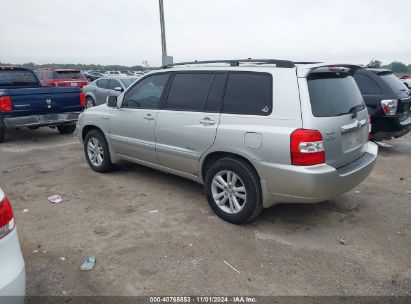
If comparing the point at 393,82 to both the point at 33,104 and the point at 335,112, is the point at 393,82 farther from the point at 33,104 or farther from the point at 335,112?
the point at 33,104

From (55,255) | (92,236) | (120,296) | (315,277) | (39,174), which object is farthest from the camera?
(39,174)

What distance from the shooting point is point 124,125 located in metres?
5.35

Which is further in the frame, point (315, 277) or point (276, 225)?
point (276, 225)

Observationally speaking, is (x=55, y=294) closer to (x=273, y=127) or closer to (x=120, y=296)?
(x=120, y=296)

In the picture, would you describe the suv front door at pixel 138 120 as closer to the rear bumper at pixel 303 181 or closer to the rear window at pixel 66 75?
the rear bumper at pixel 303 181

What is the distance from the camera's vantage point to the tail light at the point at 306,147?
342cm

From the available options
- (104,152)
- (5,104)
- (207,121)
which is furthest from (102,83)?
(207,121)

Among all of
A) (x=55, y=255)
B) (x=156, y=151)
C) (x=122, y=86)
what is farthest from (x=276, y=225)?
(x=122, y=86)

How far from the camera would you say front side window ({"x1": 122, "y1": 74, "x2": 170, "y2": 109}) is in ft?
16.3

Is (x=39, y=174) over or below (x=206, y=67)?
below

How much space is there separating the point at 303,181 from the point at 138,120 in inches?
103

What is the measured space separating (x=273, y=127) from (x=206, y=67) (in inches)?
54.4

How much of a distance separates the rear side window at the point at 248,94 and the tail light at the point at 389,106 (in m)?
4.16

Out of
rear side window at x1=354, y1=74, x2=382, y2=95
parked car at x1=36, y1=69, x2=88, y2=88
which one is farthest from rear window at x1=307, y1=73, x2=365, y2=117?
parked car at x1=36, y1=69, x2=88, y2=88
